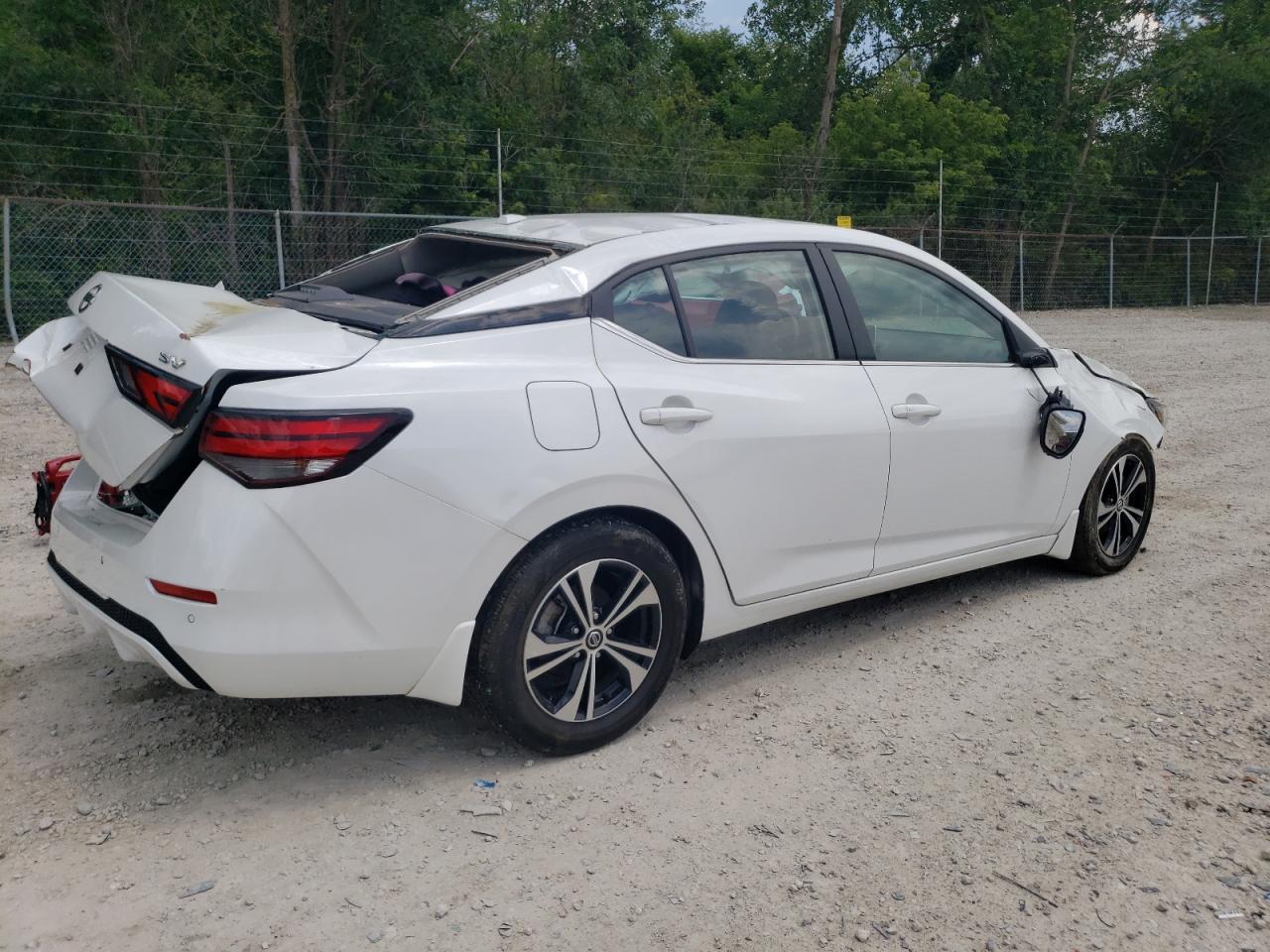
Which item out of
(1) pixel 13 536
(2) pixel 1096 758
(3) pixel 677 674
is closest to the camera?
(2) pixel 1096 758

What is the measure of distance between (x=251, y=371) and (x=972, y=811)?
90.6 inches

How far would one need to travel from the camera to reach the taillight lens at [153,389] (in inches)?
120

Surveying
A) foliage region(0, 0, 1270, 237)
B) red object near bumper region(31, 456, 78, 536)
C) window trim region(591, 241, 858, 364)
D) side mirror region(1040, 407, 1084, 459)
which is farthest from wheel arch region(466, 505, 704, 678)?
foliage region(0, 0, 1270, 237)

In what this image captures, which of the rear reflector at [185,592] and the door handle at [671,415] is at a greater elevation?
the door handle at [671,415]

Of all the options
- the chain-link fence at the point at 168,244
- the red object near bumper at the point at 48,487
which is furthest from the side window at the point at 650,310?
the chain-link fence at the point at 168,244

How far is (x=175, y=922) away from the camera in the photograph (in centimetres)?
278

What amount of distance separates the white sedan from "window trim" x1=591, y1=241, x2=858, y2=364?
0.01m

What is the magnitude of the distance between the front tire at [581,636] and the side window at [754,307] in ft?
2.49

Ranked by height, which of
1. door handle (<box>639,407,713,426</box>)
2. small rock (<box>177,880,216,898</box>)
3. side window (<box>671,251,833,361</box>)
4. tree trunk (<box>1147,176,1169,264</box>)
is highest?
tree trunk (<box>1147,176,1169,264</box>)

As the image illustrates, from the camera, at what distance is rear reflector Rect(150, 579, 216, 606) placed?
9.82ft

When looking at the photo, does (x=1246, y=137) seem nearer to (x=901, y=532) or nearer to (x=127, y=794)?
(x=901, y=532)

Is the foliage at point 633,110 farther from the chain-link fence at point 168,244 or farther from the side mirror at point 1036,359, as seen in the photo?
the side mirror at point 1036,359

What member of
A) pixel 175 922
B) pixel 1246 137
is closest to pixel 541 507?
pixel 175 922

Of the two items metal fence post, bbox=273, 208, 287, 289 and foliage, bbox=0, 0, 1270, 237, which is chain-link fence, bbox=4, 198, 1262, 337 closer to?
metal fence post, bbox=273, 208, 287, 289
